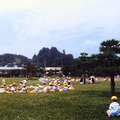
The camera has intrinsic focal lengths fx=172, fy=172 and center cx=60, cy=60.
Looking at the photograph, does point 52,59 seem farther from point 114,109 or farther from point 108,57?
point 114,109

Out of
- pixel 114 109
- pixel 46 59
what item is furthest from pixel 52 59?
pixel 114 109

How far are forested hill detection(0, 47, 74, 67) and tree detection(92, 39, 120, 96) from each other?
91.1 meters

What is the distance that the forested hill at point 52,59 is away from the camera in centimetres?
11050

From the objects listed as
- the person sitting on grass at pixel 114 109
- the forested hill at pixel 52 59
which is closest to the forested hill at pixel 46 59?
the forested hill at pixel 52 59

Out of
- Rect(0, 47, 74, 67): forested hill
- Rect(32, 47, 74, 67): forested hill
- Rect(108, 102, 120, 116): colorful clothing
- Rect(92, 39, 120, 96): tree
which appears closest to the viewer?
Rect(108, 102, 120, 116): colorful clothing

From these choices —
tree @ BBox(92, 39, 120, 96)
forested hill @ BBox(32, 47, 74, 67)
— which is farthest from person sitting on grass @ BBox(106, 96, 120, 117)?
forested hill @ BBox(32, 47, 74, 67)

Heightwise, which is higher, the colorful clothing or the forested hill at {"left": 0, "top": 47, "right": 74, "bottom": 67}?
the forested hill at {"left": 0, "top": 47, "right": 74, "bottom": 67}

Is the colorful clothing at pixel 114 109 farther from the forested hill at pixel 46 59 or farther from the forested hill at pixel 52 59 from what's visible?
the forested hill at pixel 52 59

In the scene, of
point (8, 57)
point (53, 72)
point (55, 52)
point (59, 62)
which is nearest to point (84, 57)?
point (53, 72)

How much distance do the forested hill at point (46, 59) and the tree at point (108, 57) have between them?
91.1m

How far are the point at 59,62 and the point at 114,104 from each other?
102192mm

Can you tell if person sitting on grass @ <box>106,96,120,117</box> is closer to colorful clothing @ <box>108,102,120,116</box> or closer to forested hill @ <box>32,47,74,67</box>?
colorful clothing @ <box>108,102,120,116</box>

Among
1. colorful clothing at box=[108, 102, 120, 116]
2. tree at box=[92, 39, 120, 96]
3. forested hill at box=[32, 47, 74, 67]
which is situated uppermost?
forested hill at box=[32, 47, 74, 67]

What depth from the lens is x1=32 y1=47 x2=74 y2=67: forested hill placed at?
110500 mm
